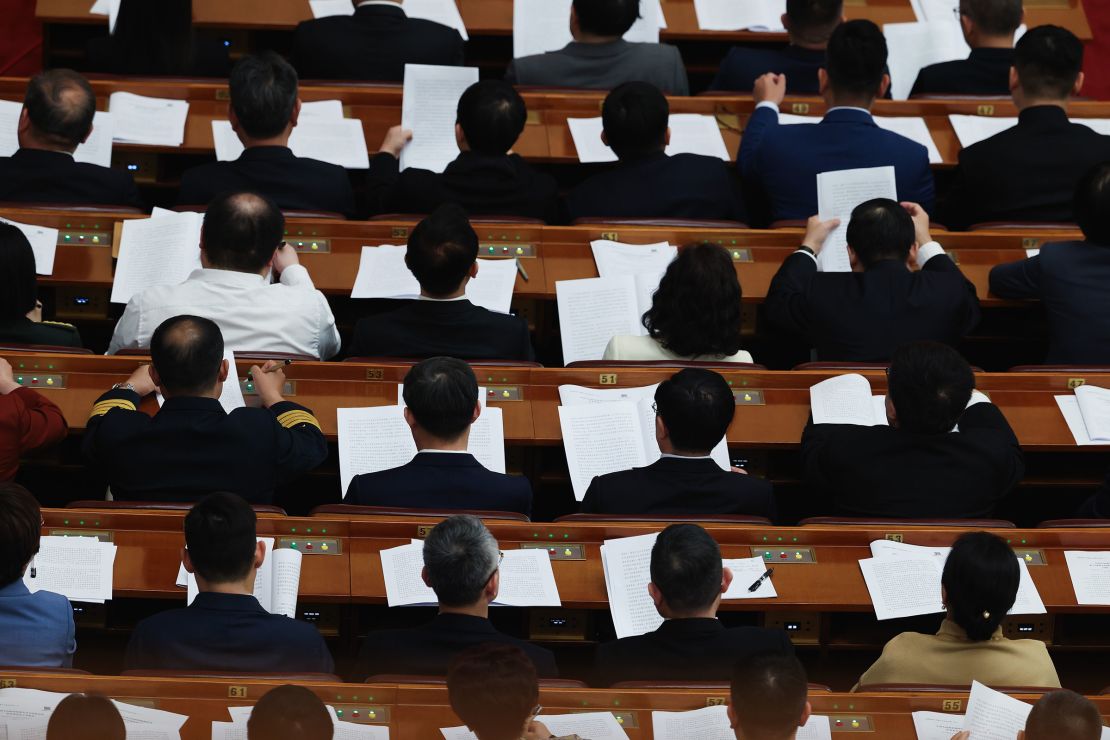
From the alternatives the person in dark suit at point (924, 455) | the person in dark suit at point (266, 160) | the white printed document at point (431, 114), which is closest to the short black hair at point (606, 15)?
the white printed document at point (431, 114)

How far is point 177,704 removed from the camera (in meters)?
3.44

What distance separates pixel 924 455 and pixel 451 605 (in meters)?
1.46

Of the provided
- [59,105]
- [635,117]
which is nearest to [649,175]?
[635,117]

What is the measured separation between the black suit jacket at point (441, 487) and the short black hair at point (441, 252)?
779 millimetres

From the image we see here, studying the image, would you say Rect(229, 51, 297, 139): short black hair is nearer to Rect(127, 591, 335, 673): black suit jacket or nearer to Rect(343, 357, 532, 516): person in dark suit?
Rect(343, 357, 532, 516): person in dark suit

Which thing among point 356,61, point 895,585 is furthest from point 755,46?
point 895,585

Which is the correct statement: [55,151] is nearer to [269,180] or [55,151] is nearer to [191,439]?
[269,180]

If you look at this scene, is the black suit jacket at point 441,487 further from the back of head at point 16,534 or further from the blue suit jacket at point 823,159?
A: the blue suit jacket at point 823,159

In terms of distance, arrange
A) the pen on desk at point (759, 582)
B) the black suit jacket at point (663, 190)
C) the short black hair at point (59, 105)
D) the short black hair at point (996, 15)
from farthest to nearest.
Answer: the short black hair at point (996, 15) → the black suit jacket at point (663, 190) → the short black hair at point (59, 105) → the pen on desk at point (759, 582)

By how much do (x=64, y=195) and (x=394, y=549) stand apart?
230 centimetres

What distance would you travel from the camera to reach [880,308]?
5.06 meters

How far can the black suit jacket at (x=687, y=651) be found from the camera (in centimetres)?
369

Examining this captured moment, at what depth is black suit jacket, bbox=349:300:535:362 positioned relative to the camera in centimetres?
495

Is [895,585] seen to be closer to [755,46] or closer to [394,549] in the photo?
[394,549]
